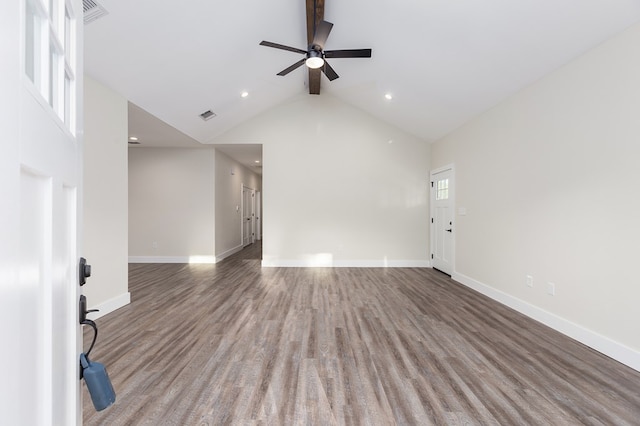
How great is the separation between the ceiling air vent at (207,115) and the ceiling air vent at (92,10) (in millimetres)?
2212

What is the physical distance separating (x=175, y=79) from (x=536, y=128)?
13.8ft

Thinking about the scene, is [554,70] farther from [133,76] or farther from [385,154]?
[133,76]

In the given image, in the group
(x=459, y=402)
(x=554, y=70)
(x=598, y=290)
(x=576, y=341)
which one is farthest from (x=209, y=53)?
(x=576, y=341)

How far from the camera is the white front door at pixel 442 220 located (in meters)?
4.90

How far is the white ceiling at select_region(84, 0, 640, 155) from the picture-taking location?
2.48 meters

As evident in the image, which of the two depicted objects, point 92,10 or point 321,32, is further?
point 321,32

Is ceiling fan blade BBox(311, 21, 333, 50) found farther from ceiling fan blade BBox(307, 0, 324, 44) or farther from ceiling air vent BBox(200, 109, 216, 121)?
ceiling air vent BBox(200, 109, 216, 121)

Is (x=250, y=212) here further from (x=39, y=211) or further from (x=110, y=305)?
(x=39, y=211)

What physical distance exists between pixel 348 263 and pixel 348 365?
3.61 meters

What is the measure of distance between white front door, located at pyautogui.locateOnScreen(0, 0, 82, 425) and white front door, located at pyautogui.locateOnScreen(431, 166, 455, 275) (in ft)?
16.3

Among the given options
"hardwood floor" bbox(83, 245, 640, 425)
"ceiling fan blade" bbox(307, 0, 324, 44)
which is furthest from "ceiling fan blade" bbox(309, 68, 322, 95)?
"hardwood floor" bbox(83, 245, 640, 425)

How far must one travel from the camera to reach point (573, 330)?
8.57ft

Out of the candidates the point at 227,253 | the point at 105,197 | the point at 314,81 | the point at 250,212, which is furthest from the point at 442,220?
the point at 250,212

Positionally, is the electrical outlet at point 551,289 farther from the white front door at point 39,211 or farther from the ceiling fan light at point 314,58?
the white front door at point 39,211
